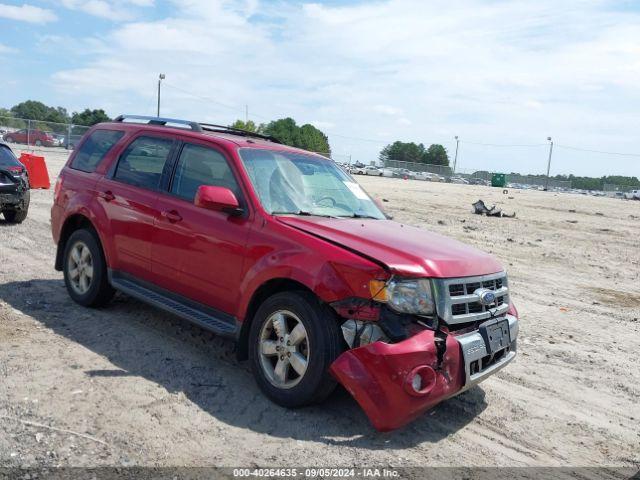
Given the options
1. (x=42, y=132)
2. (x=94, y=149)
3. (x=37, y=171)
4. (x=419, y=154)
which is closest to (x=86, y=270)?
(x=94, y=149)

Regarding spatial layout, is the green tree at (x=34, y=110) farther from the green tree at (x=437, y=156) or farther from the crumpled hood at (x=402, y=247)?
the crumpled hood at (x=402, y=247)

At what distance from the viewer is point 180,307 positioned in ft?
17.3

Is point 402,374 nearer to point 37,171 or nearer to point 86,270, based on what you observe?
point 86,270

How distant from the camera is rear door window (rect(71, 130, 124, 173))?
258 inches

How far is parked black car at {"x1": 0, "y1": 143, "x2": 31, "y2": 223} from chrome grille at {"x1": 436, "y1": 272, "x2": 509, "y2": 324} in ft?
31.1

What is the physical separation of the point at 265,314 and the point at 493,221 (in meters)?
15.8

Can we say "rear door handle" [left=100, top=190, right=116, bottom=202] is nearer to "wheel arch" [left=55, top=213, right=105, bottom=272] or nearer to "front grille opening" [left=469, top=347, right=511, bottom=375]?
"wheel arch" [left=55, top=213, right=105, bottom=272]

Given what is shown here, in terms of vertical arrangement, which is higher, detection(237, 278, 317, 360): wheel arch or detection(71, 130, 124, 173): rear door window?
detection(71, 130, 124, 173): rear door window

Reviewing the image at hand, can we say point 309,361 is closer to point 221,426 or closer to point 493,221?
point 221,426

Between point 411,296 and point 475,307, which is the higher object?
point 411,296

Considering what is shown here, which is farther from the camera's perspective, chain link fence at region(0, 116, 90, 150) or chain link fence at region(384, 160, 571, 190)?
chain link fence at region(384, 160, 571, 190)

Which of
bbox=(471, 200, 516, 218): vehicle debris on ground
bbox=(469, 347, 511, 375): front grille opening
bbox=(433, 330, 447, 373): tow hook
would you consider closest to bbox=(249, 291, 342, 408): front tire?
bbox=(433, 330, 447, 373): tow hook

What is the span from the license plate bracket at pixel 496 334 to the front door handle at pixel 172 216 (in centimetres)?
267

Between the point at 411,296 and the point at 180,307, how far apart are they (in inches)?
84.6
